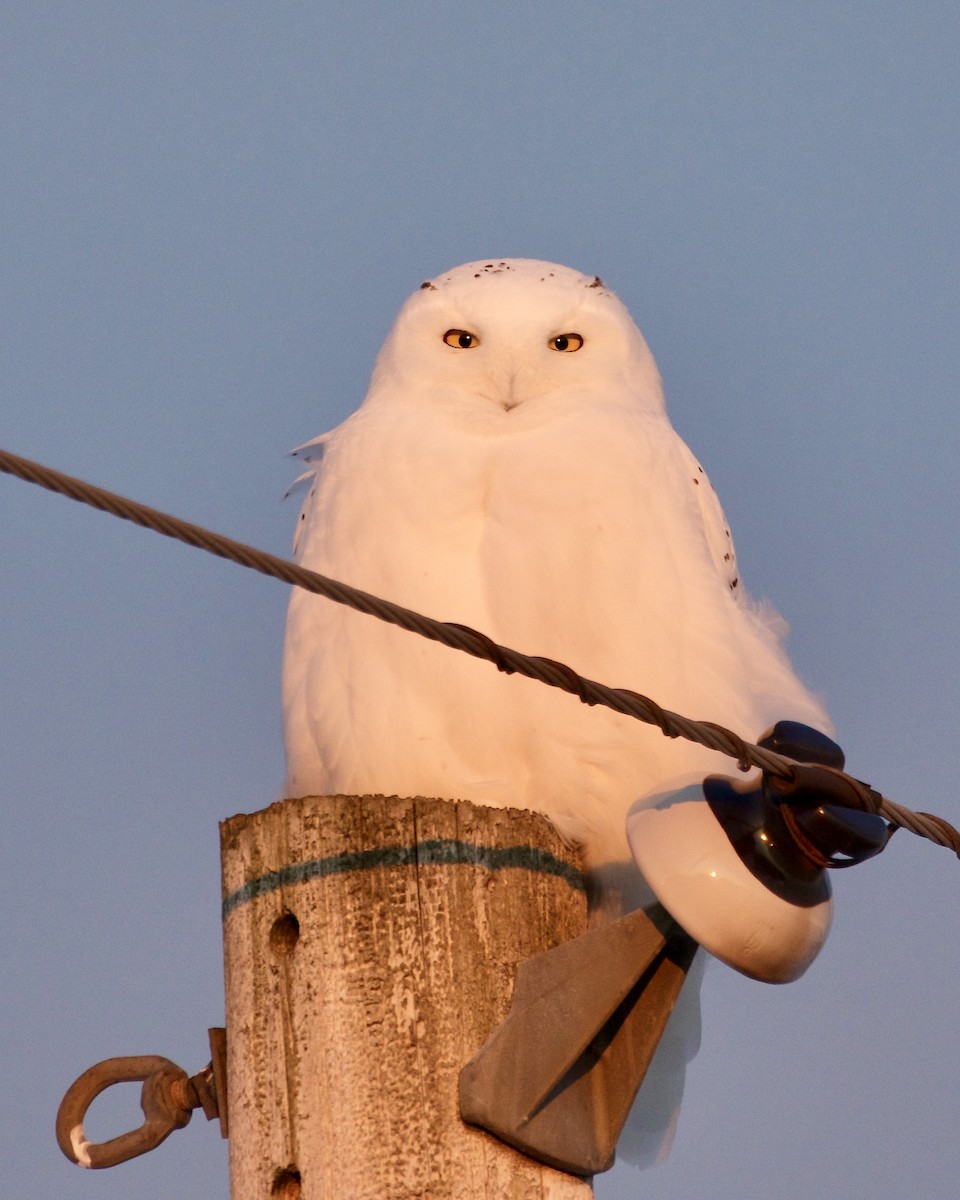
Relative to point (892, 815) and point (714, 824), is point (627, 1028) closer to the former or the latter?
point (714, 824)

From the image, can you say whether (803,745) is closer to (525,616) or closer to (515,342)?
(525,616)

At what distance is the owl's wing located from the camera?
438 centimetres

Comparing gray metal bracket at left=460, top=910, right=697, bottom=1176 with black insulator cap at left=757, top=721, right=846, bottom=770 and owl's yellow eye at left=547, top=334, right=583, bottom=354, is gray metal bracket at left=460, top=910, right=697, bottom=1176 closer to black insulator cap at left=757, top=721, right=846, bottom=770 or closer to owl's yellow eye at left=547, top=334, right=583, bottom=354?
black insulator cap at left=757, top=721, right=846, bottom=770

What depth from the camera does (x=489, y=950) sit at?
2.81 m

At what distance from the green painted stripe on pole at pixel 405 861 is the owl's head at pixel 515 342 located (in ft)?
6.04

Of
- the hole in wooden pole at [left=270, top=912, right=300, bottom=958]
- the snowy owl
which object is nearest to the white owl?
the snowy owl

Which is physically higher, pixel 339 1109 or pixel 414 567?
pixel 414 567

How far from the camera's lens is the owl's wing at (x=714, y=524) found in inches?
172

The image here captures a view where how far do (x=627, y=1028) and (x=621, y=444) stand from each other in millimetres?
1651

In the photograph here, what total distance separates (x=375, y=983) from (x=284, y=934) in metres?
0.20

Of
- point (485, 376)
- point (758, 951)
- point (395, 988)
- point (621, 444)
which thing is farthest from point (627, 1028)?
point (485, 376)

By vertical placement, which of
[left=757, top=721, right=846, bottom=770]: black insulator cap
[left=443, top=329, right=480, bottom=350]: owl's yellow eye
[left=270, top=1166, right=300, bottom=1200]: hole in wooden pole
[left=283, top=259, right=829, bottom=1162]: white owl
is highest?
[left=443, top=329, right=480, bottom=350]: owl's yellow eye

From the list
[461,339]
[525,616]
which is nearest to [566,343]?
[461,339]

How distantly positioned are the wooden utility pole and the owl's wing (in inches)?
60.8
